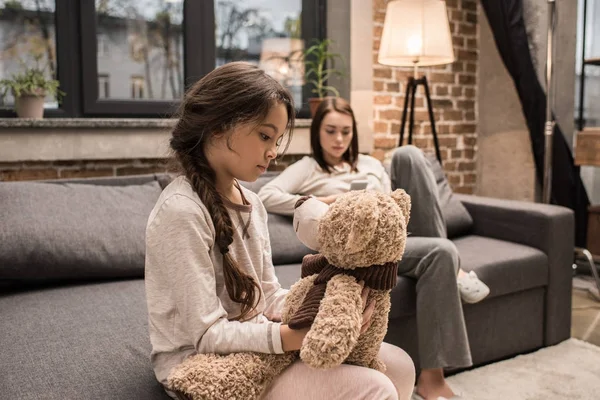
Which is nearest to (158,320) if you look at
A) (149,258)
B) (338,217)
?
(149,258)

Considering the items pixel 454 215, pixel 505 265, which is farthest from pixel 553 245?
pixel 454 215

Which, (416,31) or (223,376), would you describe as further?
(416,31)

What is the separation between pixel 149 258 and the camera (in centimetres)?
98

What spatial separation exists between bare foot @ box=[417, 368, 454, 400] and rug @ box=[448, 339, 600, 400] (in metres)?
0.07

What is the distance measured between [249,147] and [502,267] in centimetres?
144

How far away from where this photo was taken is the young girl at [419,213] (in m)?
1.84

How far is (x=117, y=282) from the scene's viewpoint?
1.80m

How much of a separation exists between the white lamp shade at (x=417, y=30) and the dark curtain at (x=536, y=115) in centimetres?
66

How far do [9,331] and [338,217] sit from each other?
930mm

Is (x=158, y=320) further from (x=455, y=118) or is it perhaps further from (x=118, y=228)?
(x=455, y=118)

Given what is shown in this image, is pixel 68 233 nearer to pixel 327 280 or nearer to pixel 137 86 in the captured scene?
pixel 327 280

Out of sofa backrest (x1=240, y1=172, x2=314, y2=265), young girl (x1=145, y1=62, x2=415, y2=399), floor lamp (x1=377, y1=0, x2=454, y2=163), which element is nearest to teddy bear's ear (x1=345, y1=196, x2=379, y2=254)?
young girl (x1=145, y1=62, x2=415, y2=399)

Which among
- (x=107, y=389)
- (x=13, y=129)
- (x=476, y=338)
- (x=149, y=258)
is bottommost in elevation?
(x=476, y=338)

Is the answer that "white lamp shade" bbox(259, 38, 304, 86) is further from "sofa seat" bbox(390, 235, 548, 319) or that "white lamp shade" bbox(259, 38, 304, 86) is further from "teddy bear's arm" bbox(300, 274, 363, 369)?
"teddy bear's arm" bbox(300, 274, 363, 369)
